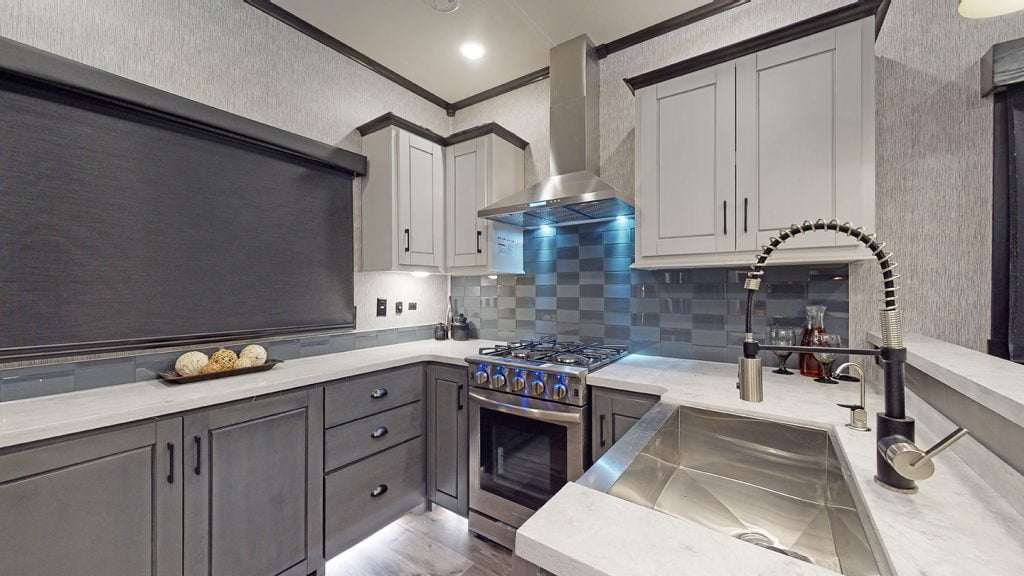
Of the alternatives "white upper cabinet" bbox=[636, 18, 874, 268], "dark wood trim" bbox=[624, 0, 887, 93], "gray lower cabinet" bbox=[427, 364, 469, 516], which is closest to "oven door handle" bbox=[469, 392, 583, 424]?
"gray lower cabinet" bbox=[427, 364, 469, 516]

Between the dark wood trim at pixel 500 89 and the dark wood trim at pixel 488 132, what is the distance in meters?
0.39

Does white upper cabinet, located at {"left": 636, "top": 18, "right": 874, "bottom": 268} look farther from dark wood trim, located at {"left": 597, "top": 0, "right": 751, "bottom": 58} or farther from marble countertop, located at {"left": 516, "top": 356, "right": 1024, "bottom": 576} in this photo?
marble countertop, located at {"left": 516, "top": 356, "right": 1024, "bottom": 576}

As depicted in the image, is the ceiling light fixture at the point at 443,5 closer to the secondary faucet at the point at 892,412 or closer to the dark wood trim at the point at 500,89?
the dark wood trim at the point at 500,89

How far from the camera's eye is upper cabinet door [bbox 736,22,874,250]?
1.44 m

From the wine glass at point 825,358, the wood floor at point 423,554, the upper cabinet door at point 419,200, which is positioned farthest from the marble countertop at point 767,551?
the upper cabinet door at point 419,200

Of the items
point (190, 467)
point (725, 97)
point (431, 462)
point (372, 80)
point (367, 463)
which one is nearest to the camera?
point (190, 467)

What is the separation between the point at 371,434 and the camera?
6.39ft

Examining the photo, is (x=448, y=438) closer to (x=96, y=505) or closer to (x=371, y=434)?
(x=371, y=434)

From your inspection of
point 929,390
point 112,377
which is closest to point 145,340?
point 112,377

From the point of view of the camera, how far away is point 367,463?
1928 millimetres

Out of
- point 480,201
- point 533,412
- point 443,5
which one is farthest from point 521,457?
point 443,5

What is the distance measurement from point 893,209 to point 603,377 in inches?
57.7

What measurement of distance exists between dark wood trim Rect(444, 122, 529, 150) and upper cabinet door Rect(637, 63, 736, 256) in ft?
3.19

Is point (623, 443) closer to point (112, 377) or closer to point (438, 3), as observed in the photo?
point (112, 377)
